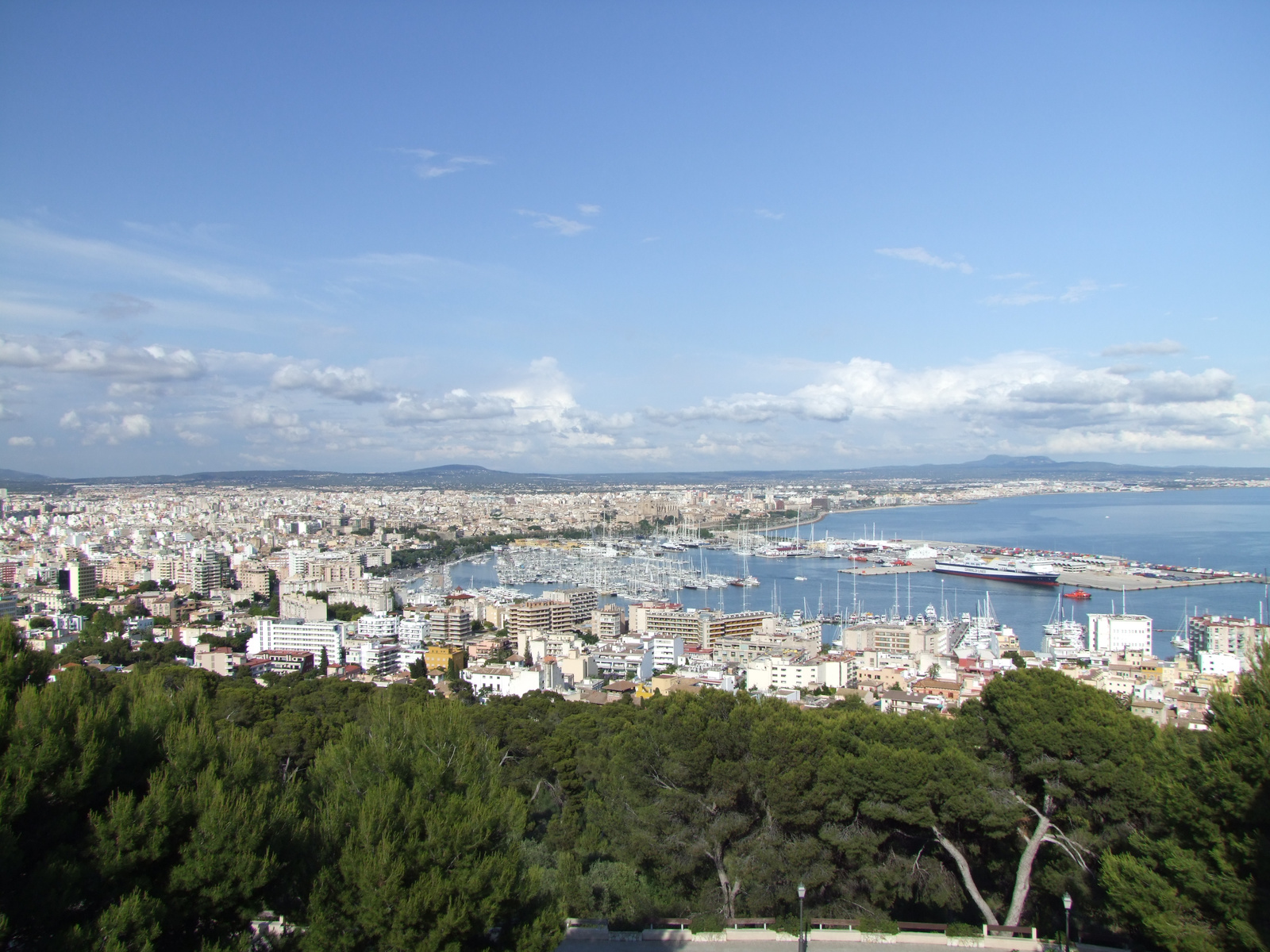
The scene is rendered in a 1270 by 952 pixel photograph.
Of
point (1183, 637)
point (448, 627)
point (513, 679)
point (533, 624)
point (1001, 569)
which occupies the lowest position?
point (1183, 637)

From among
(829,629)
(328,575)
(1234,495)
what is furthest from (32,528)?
(1234,495)

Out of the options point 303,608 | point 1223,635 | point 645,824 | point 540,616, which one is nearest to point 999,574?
point 1223,635

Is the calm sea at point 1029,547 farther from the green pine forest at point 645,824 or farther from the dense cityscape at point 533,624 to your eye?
the green pine forest at point 645,824

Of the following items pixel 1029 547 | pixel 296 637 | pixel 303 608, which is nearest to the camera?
pixel 296 637

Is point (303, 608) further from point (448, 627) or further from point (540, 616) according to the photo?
point (540, 616)

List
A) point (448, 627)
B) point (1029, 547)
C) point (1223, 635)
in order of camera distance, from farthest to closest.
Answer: point (1029, 547), point (448, 627), point (1223, 635)

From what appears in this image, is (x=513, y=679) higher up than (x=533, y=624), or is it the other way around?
(x=513, y=679)
